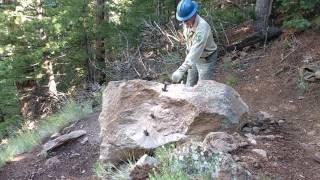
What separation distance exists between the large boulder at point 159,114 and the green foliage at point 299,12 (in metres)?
3.45

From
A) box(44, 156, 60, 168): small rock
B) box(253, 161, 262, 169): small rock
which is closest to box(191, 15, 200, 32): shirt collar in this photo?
box(253, 161, 262, 169): small rock

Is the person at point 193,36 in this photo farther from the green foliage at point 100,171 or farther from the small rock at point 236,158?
the green foliage at point 100,171

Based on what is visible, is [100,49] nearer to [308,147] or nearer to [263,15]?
[263,15]

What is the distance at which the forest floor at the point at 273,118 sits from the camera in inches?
178

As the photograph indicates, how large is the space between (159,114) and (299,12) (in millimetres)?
5162

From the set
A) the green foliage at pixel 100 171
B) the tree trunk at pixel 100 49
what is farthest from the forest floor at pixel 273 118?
the tree trunk at pixel 100 49

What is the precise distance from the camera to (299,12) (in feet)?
29.5

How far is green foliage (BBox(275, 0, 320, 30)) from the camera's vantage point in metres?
8.02

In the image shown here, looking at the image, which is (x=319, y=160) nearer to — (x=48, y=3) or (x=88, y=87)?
(x=88, y=87)

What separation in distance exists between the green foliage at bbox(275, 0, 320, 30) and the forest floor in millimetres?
429

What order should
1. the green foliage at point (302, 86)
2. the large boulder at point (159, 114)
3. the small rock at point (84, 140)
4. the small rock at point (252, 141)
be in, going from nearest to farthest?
the small rock at point (252, 141), the large boulder at point (159, 114), the small rock at point (84, 140), the green foliage at point (302, 86)

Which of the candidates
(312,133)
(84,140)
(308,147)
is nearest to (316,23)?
(312,133)

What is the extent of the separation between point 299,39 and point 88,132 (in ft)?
16.0

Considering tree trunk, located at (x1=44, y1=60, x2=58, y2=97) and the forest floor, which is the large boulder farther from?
tree trunk, located at (x1=44, y1=60, x2=58, y2=97)
